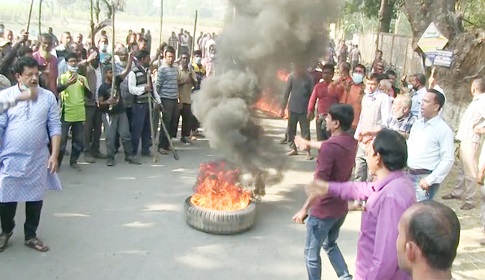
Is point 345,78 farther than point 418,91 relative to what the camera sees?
Yes

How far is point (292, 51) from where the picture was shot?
22.4ft

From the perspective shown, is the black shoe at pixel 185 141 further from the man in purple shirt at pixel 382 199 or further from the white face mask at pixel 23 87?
the man in purple shirt at pixel 382 199

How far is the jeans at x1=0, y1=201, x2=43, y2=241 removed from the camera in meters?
4.78

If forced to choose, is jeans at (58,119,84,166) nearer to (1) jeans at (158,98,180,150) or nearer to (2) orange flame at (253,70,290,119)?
(1) jeans at (158,98,180,150)

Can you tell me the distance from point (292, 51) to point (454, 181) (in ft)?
14.1

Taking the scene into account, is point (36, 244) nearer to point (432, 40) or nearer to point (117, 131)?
point (117, 131)

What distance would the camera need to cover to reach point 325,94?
8.85 m

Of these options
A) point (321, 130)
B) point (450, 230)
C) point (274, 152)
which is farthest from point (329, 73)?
point (450, 230)

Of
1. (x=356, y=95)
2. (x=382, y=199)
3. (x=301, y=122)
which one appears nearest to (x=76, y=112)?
(x=301, y=122)

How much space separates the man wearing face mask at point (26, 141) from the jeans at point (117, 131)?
3359 millimetres

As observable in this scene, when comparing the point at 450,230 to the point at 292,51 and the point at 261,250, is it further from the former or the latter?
the point at 292,51

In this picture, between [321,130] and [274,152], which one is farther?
[321,130]

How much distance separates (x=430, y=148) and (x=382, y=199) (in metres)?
2.40

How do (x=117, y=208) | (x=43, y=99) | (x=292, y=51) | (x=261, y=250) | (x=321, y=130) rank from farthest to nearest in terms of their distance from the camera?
1. (x=321, y=130)
2. (x=292, y=51)
3. (x=117, y=208)
4. (x=261, y=250)
5. (x=43, y=99)
